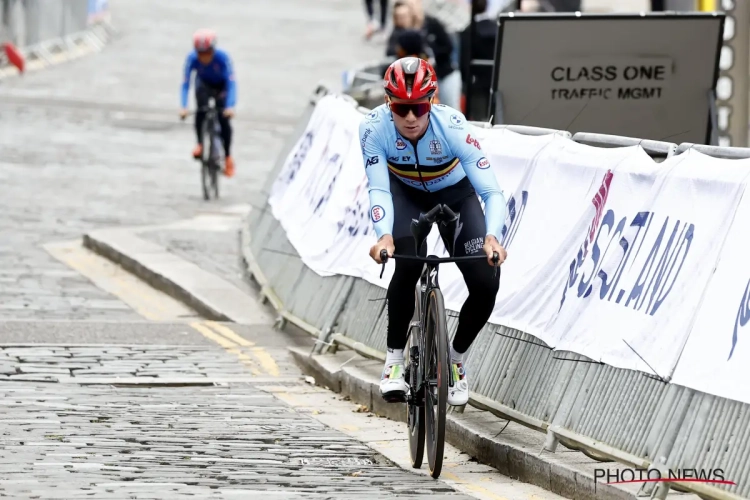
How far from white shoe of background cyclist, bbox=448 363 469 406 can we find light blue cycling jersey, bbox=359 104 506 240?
0.80 m

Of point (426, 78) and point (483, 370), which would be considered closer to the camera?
point (426, 78)

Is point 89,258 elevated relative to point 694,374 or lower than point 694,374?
lower

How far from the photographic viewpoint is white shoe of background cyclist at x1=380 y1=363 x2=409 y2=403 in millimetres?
8203

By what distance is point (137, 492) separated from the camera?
22.9 feet

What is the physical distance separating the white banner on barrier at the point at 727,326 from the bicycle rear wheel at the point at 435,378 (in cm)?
118

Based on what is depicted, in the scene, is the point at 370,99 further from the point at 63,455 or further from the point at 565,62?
the point at 63,455

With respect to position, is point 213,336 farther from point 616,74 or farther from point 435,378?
point 435,378

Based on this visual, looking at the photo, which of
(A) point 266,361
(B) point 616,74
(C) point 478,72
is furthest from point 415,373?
(C) point 478,72

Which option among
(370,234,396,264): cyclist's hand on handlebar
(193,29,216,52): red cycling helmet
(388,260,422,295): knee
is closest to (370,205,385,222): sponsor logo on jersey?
(370,234,396,264): cyclist's hand on handlebar

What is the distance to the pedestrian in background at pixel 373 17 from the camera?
40.5 meters

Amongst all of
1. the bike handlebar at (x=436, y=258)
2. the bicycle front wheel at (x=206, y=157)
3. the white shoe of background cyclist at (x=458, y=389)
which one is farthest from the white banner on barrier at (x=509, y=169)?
the bicycle front wheel at (x=206, y=157)

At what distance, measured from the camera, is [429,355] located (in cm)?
804

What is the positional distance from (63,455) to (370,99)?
→ 44.0 feet

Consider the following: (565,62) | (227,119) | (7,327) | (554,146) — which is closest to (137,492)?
(554,146)
